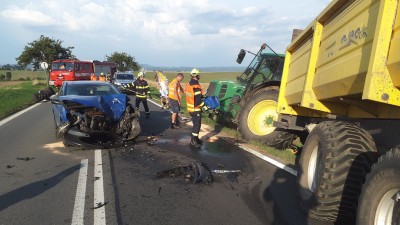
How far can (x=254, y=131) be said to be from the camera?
30.8 ft

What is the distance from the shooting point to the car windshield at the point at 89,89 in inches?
392

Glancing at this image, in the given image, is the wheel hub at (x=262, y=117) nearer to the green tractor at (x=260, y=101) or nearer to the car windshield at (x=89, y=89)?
the green tractor at (x=260, y=101)

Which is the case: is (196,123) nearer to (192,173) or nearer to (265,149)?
(265,149)

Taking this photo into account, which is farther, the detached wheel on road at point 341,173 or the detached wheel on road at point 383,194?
the detached wheel on road at point 341,173

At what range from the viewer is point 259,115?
9.35m

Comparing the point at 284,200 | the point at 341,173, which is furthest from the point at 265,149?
the point at 341,173

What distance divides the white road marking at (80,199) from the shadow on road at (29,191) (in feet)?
0.95

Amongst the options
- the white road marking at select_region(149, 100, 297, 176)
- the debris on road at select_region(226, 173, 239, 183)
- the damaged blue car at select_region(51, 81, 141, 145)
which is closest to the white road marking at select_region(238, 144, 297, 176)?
the white road marking at select_region(149, 100, 297, 176)

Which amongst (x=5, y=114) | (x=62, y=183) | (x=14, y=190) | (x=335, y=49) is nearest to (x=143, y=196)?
(x=62, y=183)

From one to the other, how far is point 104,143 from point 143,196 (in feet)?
11.6

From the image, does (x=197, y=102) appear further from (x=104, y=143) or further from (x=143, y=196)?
(x=143, y=196)

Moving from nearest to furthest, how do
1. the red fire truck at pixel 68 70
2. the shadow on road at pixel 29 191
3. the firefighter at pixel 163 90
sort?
the shadow on road at pixel 29 191, the firefighter at pixel 163 90, the red fire truck at pixel 68 70

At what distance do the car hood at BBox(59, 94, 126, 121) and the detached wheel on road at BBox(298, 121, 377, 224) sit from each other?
19.3 ft

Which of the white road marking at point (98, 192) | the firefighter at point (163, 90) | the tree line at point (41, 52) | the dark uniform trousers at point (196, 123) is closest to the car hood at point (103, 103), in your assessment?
the white road marking at point (98, 192)
